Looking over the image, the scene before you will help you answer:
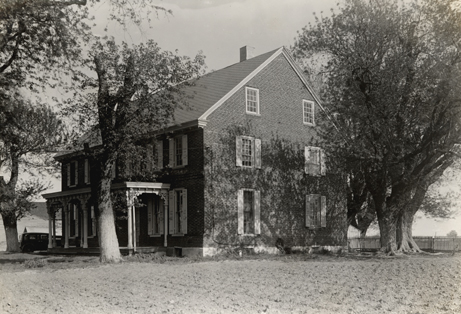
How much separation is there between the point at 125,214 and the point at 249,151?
7106mm

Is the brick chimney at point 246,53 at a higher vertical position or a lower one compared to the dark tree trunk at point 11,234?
higher

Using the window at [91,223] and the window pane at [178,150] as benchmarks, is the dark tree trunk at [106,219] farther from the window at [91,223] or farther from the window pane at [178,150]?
the window at [91,223]

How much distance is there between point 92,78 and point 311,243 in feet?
45.4

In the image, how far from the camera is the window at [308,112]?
1148 inches

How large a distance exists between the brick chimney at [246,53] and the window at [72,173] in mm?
11833

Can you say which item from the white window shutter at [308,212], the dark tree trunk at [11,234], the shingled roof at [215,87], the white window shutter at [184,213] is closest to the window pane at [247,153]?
the shingled roof at [215,87]

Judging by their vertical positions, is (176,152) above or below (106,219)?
above

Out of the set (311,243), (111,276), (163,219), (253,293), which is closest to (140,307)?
(253,293)

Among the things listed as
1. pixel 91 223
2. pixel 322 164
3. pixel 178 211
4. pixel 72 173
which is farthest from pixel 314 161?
pixel 72 173

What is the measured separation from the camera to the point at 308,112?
29.3m

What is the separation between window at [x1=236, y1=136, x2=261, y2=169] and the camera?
25594mm

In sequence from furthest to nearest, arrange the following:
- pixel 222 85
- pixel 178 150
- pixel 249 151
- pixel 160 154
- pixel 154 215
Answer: pixel 154 215
pixel 222 85
pixel 160 154
pixel 249 151
pixel 178 150

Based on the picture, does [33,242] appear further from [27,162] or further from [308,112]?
[308,112]

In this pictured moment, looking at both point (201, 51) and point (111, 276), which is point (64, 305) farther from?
point (201, 51)
